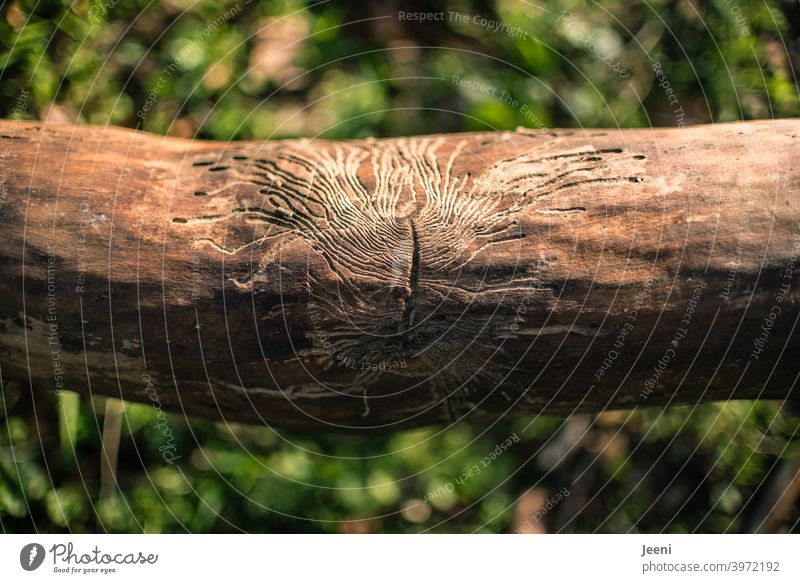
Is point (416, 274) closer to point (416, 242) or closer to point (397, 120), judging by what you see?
point (416, 242)

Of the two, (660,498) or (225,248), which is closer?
(225,248)

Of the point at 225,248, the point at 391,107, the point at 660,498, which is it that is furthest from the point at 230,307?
the point at 660,498

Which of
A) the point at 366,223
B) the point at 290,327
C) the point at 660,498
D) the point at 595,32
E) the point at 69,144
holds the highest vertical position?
the point at 595,32

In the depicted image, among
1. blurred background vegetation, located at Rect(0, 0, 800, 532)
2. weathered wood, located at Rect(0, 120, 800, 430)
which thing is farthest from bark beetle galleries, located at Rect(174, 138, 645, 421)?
blurred background vegetation, located at Rect(0, 0, 800, 532)

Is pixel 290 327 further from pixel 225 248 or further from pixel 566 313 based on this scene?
pixel 566 313

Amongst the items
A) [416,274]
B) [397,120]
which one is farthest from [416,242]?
[397,120]

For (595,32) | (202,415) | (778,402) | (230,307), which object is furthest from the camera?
(595,32)

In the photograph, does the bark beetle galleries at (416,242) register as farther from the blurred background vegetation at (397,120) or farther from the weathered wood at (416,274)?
the blurred background vegetation at (397,120)
